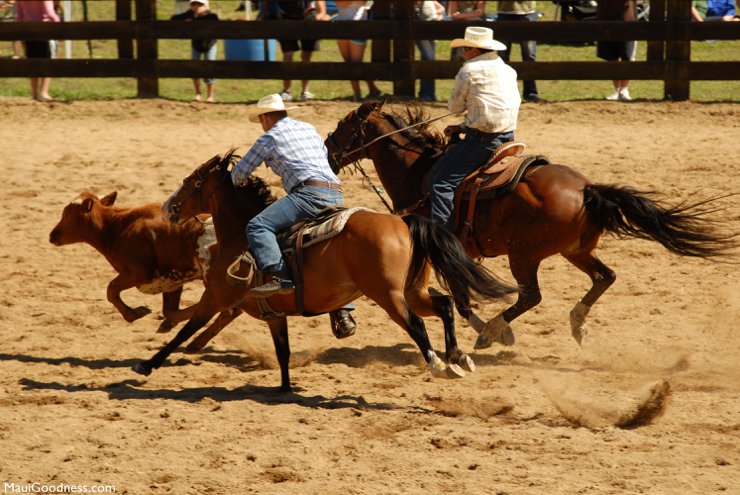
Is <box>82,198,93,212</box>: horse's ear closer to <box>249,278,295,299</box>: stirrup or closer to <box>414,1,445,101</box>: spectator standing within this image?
<box>249,278,295,299</box>: stirrup

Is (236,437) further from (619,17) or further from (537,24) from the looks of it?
(619,17)

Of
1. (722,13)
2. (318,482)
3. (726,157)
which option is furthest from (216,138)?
(722,13)

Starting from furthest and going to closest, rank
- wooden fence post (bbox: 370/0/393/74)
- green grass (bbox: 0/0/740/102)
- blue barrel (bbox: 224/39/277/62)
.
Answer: blue barrel (bbox: 224/39/277/62), green grass (bbox: 0/0/740/102), wooden fence post (bbox: 370/0/393/74)

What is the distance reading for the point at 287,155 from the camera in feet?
23.9

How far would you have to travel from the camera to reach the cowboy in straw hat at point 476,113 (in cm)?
822

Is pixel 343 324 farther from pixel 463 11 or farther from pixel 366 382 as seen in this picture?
pixel 463 11

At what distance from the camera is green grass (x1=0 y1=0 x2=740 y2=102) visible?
15953 millimetres

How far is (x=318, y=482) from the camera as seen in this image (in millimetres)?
5734

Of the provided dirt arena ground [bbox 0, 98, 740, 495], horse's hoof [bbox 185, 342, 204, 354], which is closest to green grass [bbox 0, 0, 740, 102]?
dirt arena ground [bbox 0, 98, 740, 495]

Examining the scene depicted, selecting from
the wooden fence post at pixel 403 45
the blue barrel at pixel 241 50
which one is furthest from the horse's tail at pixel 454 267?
the blue barrel at pixel 241 50

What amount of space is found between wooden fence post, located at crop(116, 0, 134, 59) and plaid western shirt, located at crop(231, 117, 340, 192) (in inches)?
330

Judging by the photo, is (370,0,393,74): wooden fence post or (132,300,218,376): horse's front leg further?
(370,0,393,74): wooden fence post

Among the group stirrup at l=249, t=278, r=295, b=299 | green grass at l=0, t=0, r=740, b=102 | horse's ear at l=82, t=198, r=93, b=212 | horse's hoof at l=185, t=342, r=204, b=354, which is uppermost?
green grass at l=0, t=0, r=740, b=102

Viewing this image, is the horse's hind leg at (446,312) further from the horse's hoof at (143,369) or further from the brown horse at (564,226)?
the horse's hoof at (143,369)
